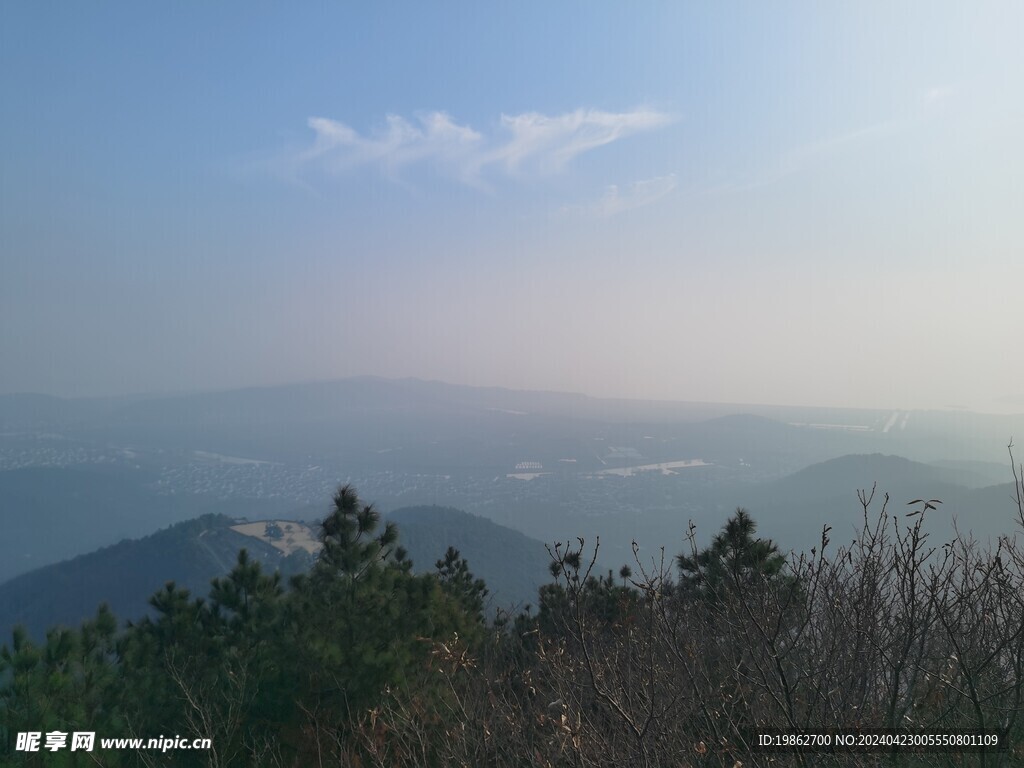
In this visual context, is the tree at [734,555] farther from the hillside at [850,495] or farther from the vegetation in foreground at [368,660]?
the hillside at [850,495]

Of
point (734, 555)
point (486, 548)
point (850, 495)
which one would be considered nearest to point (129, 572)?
point (486, 548)

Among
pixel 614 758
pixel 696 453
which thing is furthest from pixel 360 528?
pixel 696 453

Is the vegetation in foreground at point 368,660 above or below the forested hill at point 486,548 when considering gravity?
above

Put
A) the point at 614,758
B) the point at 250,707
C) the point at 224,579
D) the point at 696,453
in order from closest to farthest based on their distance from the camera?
the point at 614,758 → the point at 250,707 → the point at 224,579 → the point at 696,453

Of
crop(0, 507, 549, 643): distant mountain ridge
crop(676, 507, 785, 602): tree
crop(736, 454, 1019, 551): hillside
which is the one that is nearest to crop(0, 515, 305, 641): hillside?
crop(0, 507, 549, 643): distant mountain ridge

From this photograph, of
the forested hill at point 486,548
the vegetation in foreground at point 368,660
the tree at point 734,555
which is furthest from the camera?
the forested hill at point 486,548

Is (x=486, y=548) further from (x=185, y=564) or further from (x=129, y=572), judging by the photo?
(x=129, y=572)

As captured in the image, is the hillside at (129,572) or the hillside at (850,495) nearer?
the hillside at (850,495)

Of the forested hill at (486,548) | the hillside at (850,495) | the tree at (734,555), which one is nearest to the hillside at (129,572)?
the forested hill at (486,548)

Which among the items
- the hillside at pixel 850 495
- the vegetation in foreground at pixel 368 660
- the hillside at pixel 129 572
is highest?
the vegetation in foreground at pixel 368 660

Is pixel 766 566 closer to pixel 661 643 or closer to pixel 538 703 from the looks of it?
pixel 661 643

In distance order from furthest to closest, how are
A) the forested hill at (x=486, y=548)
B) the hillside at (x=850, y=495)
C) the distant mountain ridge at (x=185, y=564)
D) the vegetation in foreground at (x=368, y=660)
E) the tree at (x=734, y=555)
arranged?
the forested hill at (x=486, y=548)
the distant mountain ridge at (x=185, y=564)
the hillside at (x=850, y=495)
the tree at (x=734, y=555)
the vegetation in foreground at (x=368, y=660)
